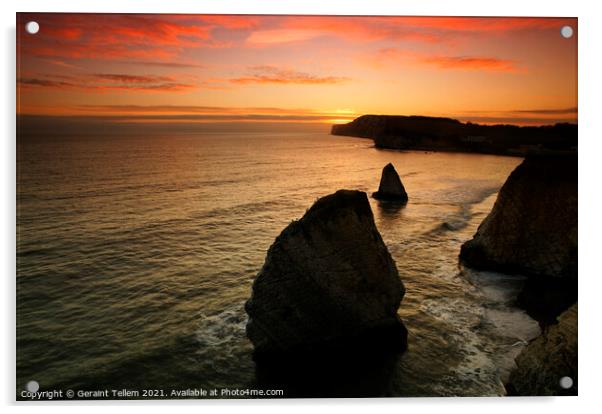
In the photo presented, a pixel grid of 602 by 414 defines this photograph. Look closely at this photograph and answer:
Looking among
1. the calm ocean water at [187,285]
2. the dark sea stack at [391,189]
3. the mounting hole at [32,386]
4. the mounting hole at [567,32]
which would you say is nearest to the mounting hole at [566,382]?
the calm ocean water at [187,285]

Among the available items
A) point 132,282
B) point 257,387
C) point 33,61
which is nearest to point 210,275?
point 132,282

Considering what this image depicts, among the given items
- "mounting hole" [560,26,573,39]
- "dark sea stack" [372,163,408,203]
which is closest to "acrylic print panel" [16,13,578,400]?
"mounting hole" [560,26,573,39]

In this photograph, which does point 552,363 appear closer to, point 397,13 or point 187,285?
point 397,13

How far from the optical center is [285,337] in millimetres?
11062

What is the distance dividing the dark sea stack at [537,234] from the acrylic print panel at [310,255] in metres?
0.08

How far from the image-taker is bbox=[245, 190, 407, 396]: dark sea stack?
35.9 feet

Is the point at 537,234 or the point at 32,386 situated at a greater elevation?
the point at 537,234

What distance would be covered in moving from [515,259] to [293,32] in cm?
1314

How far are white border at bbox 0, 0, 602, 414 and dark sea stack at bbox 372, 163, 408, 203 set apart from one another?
1074 inches

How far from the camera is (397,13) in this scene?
9.80 meters

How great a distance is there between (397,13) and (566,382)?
344 inches

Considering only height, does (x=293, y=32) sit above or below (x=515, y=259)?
above

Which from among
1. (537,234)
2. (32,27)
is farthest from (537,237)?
(32,27)
